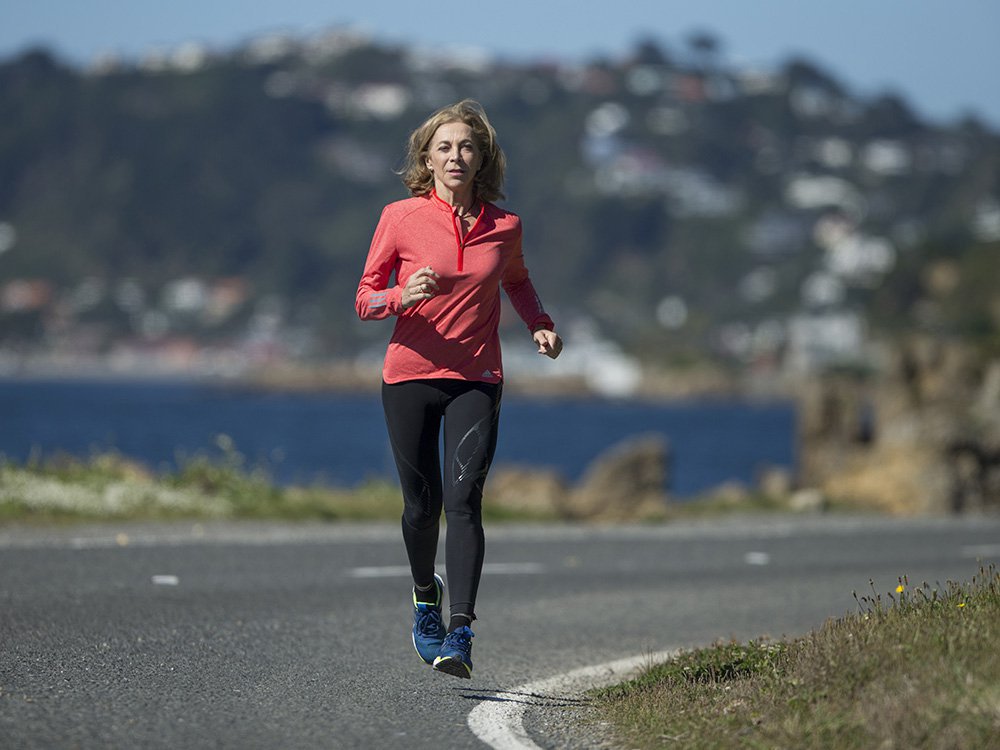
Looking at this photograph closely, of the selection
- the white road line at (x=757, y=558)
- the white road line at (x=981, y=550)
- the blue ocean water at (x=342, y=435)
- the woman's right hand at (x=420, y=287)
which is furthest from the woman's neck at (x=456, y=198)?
the blue ocean water at (x=342, y=435)

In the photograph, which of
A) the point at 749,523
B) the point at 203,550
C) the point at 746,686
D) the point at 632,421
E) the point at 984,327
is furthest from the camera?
the point at 632,421

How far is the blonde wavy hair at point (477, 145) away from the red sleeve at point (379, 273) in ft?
0.69

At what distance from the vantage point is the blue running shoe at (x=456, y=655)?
19.0 ft

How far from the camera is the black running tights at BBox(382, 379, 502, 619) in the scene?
19.6ft

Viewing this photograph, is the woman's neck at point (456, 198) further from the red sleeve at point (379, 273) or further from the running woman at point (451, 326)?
the red sleeve at point (379, 273)

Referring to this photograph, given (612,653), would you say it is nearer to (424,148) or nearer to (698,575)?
(424,148)

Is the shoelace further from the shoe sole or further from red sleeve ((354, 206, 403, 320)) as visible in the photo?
red sleeve ((354, 206, 403, 320))

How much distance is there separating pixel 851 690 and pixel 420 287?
1.98 m

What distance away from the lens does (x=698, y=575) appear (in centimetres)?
1148

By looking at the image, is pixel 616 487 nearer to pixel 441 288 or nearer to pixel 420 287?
pixel 441 288

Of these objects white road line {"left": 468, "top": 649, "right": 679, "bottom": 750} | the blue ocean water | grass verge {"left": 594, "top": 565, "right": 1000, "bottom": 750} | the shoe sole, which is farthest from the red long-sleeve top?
the blue ocean water

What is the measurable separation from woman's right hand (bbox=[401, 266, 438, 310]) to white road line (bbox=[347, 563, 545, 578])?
494cm

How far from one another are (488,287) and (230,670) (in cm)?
185

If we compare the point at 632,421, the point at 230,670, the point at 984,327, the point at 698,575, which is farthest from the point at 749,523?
the point at 632,421
